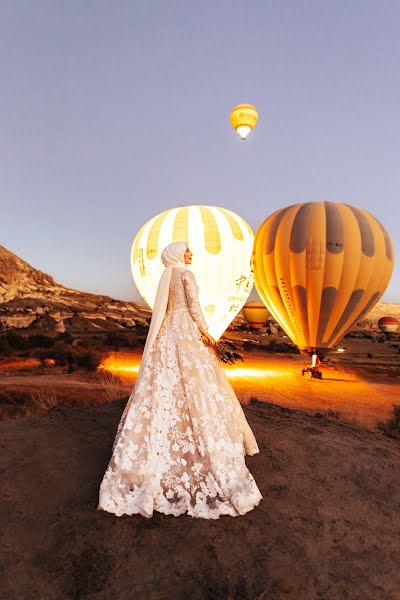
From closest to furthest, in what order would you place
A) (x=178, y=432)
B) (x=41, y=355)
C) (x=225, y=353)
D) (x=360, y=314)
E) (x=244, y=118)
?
1. (x=178, y=432)
2. (x=225, y=353)
3. (x=360, y=314)
4. (x=244, y=118)
5. (x=41, y=355)

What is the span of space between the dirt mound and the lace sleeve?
1.84m

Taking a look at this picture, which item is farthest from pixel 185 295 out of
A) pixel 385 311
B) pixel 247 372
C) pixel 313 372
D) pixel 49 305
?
pixel 385 311

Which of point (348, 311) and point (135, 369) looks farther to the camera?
point (135, 369)

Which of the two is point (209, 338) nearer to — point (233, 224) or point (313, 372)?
point (233, 224)

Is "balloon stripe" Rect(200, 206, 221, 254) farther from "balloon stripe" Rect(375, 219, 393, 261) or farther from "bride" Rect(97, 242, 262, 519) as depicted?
"bride" Rect(97, 242, 262, 519)

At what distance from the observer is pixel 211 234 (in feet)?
48.1

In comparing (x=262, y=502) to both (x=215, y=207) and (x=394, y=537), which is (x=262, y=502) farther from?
(x=215, y=207)

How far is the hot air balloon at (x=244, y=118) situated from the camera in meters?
17.6

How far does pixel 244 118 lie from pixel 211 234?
6.66 metres

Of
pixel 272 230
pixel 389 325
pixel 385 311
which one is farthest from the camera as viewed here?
pixel 385 311

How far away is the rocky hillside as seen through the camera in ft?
155

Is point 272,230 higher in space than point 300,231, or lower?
higher

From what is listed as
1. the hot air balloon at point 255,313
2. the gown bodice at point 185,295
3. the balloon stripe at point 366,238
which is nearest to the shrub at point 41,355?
the balloon stripe at point 366,238

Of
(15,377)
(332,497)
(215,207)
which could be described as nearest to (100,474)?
(332,497)
